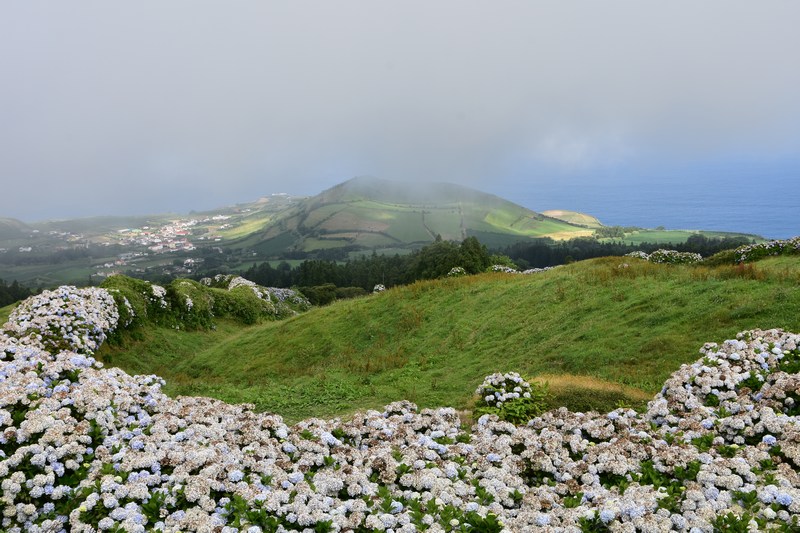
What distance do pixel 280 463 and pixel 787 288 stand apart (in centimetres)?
1651

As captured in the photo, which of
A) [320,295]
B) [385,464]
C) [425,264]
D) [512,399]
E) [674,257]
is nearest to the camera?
[385,464]

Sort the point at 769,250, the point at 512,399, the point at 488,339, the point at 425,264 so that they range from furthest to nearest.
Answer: the point at 425,264
the point at 769,250
the point at 488,339
the point at 512,399

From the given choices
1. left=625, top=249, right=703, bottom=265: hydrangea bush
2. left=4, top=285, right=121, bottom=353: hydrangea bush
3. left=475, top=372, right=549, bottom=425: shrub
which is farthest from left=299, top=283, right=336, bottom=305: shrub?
left=475, top=372, right=549, bottom=425: shrub

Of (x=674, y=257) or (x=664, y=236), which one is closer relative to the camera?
(x=674, y=257)

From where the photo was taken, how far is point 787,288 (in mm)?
14789

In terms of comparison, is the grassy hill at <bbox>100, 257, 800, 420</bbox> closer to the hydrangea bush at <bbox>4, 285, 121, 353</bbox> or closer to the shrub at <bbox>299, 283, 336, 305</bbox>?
the hydrangea bush at <bbox>4, 285, 121, 353</bbox>

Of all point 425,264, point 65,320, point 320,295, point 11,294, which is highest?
point 425,264

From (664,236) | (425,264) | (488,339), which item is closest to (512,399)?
(488,339)

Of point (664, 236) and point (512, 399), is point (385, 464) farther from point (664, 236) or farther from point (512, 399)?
point (664, 236)

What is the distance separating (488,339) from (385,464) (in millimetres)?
12895

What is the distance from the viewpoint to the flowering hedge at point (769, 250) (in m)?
23.7

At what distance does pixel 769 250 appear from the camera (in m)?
25.3

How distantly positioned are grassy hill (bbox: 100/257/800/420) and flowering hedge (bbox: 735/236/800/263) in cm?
239

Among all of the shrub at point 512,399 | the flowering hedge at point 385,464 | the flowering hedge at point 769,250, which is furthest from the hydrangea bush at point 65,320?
the flowering hedge at point 769,250
